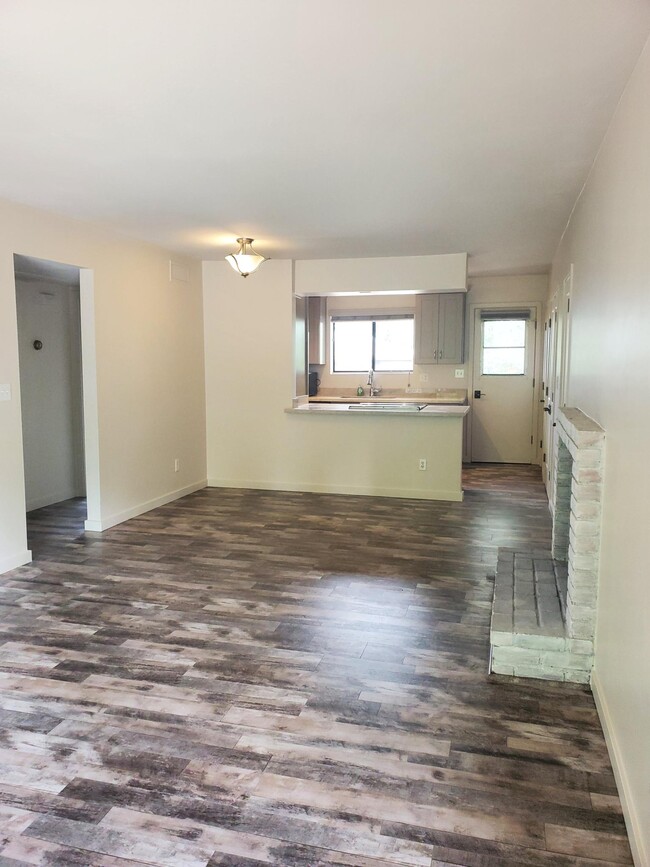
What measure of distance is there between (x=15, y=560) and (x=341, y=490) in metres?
3.38

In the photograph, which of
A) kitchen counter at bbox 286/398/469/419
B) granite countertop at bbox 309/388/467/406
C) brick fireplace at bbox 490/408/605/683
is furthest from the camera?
granite countertop at bbox 309/388/467/406

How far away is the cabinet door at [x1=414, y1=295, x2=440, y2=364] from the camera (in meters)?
8.22

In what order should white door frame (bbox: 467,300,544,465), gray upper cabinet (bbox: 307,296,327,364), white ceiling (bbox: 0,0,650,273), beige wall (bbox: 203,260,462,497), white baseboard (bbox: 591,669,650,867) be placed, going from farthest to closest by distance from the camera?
1. gray upper cabinet (bbox: 307,296,327,364)
2. white door frame (bbox: 467,300,544,465)
3. beige wall (bbox: 203,260,462,497)
4. white ceiling (bbox: 0,0,650,273)
5. white baseboard (bbox: 591,669,650,867)

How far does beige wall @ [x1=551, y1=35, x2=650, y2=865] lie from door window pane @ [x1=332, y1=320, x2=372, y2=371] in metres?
6.03

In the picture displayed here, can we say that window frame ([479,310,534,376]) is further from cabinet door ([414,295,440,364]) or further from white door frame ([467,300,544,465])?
cabinet door ([414,295,440,364])

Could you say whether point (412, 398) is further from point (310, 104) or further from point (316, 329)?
point (310, 104)

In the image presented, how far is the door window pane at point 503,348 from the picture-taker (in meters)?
8.31

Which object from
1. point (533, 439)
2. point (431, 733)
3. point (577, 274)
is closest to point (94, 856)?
point (431, 733)

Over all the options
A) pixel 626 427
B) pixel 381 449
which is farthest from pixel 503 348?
pixel 626 427

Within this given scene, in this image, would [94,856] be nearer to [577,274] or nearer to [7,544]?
[7,544]

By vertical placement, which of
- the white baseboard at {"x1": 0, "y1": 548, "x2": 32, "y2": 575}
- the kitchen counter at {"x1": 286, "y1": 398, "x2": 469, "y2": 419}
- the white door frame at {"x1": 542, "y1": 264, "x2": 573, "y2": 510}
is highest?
the white door frame at {"x1": 542, "y1": 264, "x2": 573, "y2": 510}

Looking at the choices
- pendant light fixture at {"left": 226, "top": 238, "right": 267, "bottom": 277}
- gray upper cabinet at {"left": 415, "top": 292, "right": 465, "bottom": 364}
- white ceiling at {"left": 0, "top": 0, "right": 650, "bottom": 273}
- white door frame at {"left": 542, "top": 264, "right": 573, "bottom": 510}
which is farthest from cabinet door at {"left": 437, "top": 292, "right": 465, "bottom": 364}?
white ceiling at {"left": 0, "top": 0, "right": 650, "bottom": 273}

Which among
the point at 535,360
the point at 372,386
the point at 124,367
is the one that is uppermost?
the point at 535,360

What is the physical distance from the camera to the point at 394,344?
8961 millimetres
